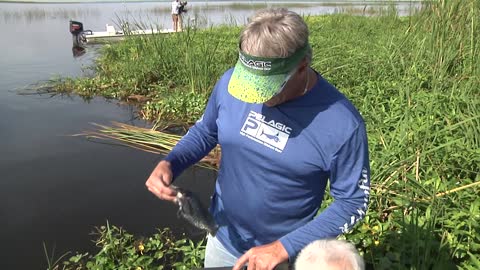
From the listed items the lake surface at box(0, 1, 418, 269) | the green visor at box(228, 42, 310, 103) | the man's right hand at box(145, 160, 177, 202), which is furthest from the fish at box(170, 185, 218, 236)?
the lake surface at box(0, 1, 418, 269)

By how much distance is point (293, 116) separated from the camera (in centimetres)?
170

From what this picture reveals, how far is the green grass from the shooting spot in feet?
9.34

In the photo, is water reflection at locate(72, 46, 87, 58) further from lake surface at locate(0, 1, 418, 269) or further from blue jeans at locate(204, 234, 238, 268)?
blue jeans at locate(204, 234, 238, 268)

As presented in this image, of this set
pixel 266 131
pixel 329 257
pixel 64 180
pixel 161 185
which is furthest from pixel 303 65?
pixel 64 180

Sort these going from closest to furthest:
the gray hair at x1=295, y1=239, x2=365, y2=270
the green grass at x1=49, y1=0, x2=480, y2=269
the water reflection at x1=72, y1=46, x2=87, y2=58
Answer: the gray hair at x1=295, y1=239, x2=365, y2=270, the green grass at x1=49, y1=0, x2=480, y2=269, the water reflection at x1=72, y1=46, x2=87, y2=58

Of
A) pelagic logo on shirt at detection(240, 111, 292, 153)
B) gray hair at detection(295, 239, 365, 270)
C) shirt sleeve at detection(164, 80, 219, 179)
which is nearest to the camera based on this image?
gray hair at detection(295, 239, 365, 270)

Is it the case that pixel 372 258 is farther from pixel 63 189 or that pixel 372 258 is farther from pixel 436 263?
pixel 63 189

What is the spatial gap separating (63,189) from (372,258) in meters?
3.77

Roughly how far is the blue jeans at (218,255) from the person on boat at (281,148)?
111 mm

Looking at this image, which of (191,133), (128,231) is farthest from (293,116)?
(128,231)

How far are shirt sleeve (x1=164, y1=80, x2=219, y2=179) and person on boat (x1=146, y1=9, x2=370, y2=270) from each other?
2 cm

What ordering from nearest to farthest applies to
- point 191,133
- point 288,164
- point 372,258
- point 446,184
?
point 288,164, point 191,133, point 372,258, point 446,184

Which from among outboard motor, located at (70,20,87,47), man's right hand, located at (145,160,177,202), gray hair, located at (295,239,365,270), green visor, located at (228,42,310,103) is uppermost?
green visor, located at (228,42,310,103)

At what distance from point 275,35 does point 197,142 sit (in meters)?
0.85
